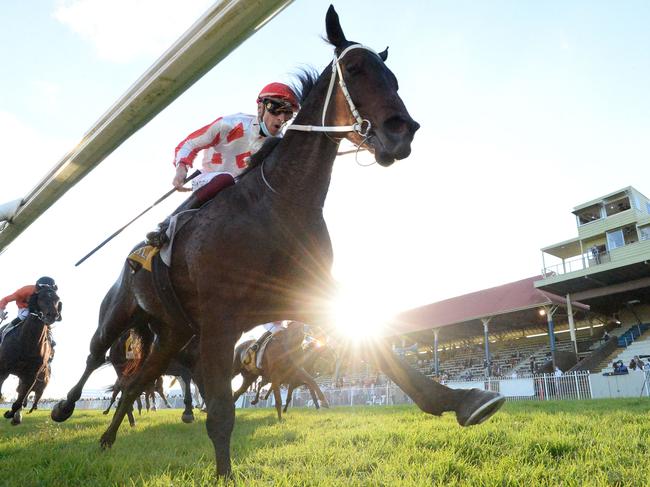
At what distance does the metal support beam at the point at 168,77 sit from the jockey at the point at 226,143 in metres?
2.38

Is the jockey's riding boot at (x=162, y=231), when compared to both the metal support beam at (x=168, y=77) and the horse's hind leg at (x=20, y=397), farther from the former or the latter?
the horse's hind leg at (x=20, y=397)

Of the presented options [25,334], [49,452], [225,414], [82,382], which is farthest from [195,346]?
[225,414]

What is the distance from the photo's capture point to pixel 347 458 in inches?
150

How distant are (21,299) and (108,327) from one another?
776 cm

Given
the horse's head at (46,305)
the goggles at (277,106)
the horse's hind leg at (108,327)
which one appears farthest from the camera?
the horse's head at (46,305)

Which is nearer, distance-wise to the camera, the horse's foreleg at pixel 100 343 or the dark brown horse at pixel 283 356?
the horse's foreleg at pixel 100 343

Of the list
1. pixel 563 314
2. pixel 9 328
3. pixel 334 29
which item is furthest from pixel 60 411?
pixel 563 314

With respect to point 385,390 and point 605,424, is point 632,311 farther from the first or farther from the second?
point 605,424

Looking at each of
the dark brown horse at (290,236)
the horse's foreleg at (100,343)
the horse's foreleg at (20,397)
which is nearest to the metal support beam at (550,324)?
the horse's foreleg at (20,397)

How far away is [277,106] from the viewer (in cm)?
431

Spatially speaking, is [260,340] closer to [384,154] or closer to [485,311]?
[384,154]

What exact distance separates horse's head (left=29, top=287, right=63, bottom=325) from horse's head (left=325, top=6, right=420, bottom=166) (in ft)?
29.2

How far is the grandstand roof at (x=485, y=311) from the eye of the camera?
29969mm

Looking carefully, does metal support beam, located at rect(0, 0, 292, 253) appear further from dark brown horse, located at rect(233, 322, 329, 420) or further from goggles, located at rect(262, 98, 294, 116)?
Answer: dark brown horse, located at rect(233, 322, 329, 420)
